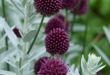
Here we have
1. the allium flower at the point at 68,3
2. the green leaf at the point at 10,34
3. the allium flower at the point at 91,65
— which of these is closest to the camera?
the allium flower at the point at 91,65

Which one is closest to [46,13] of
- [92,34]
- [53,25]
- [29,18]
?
[29,18]

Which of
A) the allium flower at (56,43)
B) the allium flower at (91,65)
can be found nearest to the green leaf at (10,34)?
the allium flower at (56,43)

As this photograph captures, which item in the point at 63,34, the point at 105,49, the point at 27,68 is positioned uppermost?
the point at 63,34

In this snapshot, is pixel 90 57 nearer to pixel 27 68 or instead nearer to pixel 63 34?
pixel 63 34

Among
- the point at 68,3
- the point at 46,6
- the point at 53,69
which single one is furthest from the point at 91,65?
the point at 68,3

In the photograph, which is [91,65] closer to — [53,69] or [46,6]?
[53,69]

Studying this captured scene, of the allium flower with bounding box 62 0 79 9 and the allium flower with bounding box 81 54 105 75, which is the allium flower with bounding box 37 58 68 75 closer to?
the allium flower with bounding box 81 54 105 75

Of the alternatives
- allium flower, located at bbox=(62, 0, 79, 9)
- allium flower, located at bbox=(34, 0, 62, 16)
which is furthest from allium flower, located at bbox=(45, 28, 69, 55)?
allium flower, located at bbox=(62, 0, 79, 9)

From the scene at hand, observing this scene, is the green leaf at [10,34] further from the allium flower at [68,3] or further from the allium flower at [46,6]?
the allium flower at [68,3]
